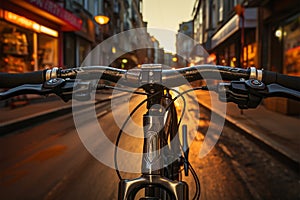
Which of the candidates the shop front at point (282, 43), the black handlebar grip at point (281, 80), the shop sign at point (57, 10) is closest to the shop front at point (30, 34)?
the shop sign at point (57, 10)

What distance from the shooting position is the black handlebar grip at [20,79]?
1.56m

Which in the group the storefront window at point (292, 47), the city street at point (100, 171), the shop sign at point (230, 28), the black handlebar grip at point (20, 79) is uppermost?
the shop sign at point (230, 28)

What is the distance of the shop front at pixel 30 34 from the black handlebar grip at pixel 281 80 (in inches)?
505

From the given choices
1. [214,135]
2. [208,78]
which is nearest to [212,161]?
[214,135]

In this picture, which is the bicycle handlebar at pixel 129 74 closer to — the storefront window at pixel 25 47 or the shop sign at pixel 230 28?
the storefront window at pixel 25 47

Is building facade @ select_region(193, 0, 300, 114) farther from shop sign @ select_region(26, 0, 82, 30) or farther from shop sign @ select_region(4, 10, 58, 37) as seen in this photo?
shop sign @ select_region(4, 10, 58, 37)

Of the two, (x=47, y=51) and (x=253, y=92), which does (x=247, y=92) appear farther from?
(x=47, y=51)

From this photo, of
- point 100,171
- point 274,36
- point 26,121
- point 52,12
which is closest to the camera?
point 100,171

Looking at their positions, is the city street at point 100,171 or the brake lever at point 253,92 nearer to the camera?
the brake lever at point 253,92

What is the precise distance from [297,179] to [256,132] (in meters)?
2.99

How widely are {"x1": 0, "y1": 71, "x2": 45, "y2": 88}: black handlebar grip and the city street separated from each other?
105 cm

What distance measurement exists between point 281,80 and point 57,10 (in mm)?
16228

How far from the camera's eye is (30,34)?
622 inches

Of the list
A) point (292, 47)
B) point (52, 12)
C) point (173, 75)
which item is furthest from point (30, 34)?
point (173, 75)
